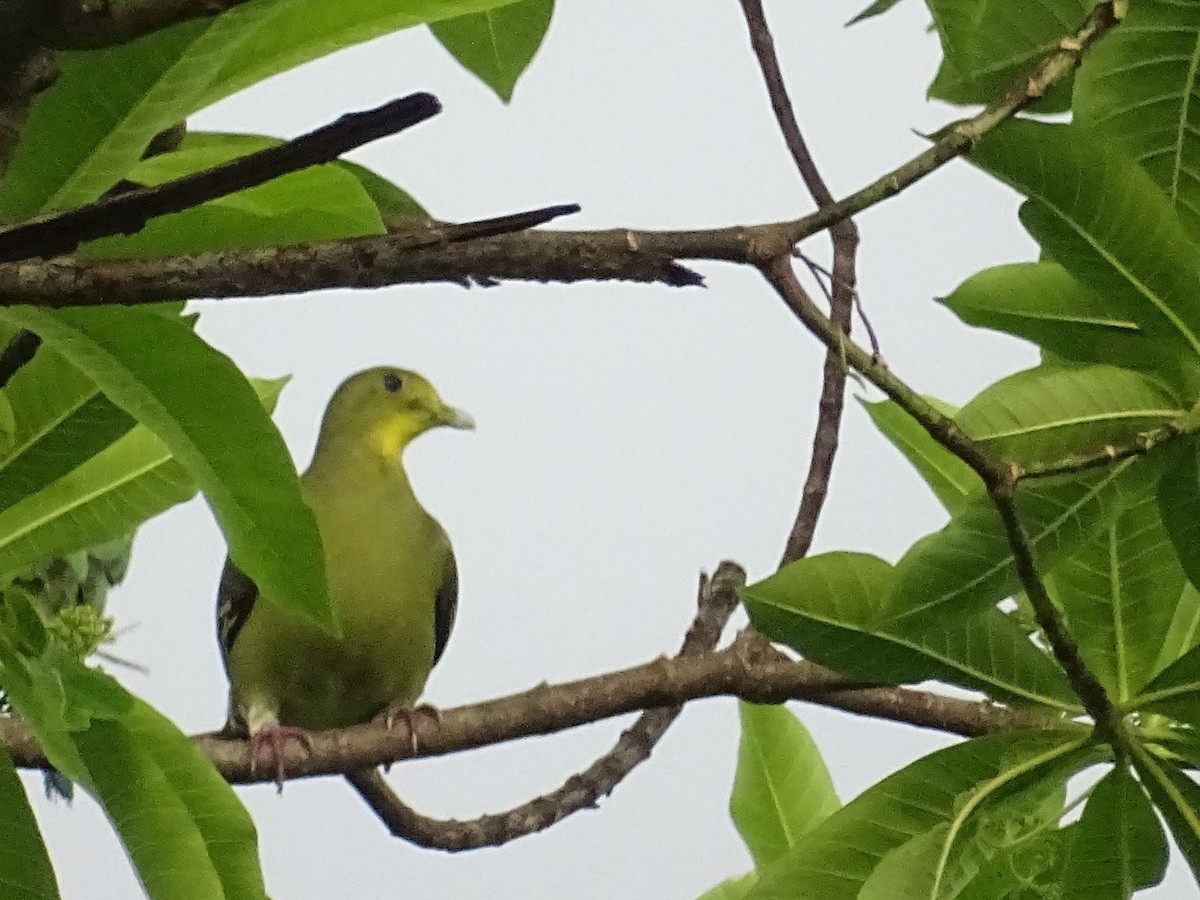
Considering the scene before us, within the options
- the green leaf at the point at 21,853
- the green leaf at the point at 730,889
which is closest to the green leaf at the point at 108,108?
the green leaf at the point at 21,853

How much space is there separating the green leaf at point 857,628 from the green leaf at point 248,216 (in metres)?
0.26

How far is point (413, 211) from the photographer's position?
76 centimetres

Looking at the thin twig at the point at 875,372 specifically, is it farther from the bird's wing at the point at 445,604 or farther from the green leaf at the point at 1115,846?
the bird's wing at the point at 445,604

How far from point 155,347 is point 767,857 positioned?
722mm

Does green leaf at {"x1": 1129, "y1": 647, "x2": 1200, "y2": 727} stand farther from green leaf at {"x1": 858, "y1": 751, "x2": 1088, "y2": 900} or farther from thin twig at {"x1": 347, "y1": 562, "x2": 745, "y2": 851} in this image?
thin twig at {"x1": 347, "y1": 562, "x2": 745, "y2": 851}

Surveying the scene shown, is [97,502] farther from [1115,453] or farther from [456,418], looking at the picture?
[456,418]

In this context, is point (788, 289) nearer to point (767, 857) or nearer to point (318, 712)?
point (767, 857)

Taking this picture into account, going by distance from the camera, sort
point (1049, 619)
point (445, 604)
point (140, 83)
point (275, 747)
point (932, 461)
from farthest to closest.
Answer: point (445, 604) → point (275, 747) → point (932, 461) → point (1049, 619) → point (140, 83)

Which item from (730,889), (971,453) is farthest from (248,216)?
(730,889)

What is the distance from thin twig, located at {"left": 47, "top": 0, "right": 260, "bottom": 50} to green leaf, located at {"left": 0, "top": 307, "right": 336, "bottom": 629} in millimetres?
146

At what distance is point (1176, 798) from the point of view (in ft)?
2.23

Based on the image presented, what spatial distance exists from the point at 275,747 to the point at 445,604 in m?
0.54

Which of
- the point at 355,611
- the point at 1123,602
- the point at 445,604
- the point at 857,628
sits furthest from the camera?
the point at 445,604

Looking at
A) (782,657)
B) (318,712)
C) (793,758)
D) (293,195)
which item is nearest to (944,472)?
(782,657)
